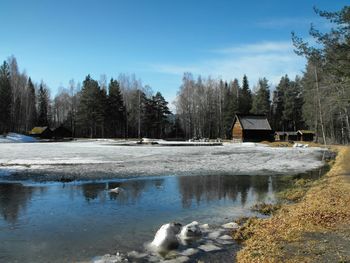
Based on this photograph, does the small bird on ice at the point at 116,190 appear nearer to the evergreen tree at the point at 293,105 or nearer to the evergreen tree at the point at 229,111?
the evergreen tree at the point at 229,111

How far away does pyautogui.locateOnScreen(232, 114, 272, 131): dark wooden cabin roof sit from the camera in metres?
77.2

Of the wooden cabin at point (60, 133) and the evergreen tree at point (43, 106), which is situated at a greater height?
the evergreen tree at point (43, 106)

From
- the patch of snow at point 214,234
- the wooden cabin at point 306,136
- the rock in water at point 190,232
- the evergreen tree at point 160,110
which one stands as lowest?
the patch of snow at point 214,234

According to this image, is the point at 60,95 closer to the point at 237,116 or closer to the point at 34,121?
the point at 34,121

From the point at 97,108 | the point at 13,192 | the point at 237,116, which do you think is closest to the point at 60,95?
the point at 97,108

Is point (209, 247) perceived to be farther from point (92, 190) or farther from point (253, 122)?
point (253, 122)

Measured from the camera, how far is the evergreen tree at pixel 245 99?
104 m

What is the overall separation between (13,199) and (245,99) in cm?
9565

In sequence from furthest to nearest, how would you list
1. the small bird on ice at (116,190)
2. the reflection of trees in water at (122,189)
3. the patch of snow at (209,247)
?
the small bird on ice at (116,190) < the reflection of trees in water at (122,189) < the patch of snow at (209,247)

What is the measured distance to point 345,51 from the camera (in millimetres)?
19750

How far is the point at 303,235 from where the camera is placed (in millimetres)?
9812

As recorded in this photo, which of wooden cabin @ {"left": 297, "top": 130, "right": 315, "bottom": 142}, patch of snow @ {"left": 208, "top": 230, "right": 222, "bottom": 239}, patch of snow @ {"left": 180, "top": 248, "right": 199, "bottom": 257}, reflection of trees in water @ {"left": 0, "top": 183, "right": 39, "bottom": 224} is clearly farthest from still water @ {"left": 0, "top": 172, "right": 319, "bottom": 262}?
wooden cabin @ {"left": 297, "top": 130, "right": 315, "bottom": 142}

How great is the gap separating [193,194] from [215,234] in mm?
7209

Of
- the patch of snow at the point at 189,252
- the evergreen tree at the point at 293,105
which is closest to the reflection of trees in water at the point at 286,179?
the patch of snow at the point at 189,252
